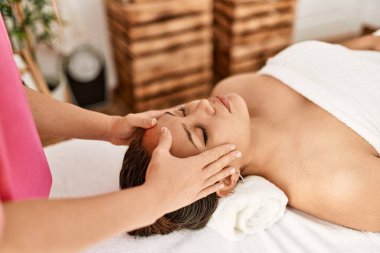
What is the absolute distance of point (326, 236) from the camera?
118 centimetres

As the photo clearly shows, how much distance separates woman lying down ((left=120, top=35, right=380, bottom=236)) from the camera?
1150 mm

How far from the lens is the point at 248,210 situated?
119 cm

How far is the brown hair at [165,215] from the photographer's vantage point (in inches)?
44.6

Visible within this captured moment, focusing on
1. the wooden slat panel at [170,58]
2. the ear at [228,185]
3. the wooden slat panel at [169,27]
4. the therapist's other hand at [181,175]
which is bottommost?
the wooden slat panel at [170,58]

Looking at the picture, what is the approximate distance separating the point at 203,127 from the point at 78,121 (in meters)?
0.43

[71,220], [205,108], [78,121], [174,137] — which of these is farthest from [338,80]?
[71,220]

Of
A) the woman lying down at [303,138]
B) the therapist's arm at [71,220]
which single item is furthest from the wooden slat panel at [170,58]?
the therapist's arm at [71,220]

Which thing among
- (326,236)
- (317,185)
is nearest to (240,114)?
(317,185)

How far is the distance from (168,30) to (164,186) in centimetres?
178

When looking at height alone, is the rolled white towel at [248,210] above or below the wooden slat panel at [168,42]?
below

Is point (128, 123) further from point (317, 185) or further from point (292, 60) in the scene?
point (292, 60)

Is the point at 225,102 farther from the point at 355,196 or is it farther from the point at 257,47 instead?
the point at 257,47

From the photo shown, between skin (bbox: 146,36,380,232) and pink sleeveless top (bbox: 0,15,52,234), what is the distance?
336mm

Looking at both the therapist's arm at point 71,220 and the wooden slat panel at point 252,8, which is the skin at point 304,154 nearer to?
the therapist's arm at point 71,220
